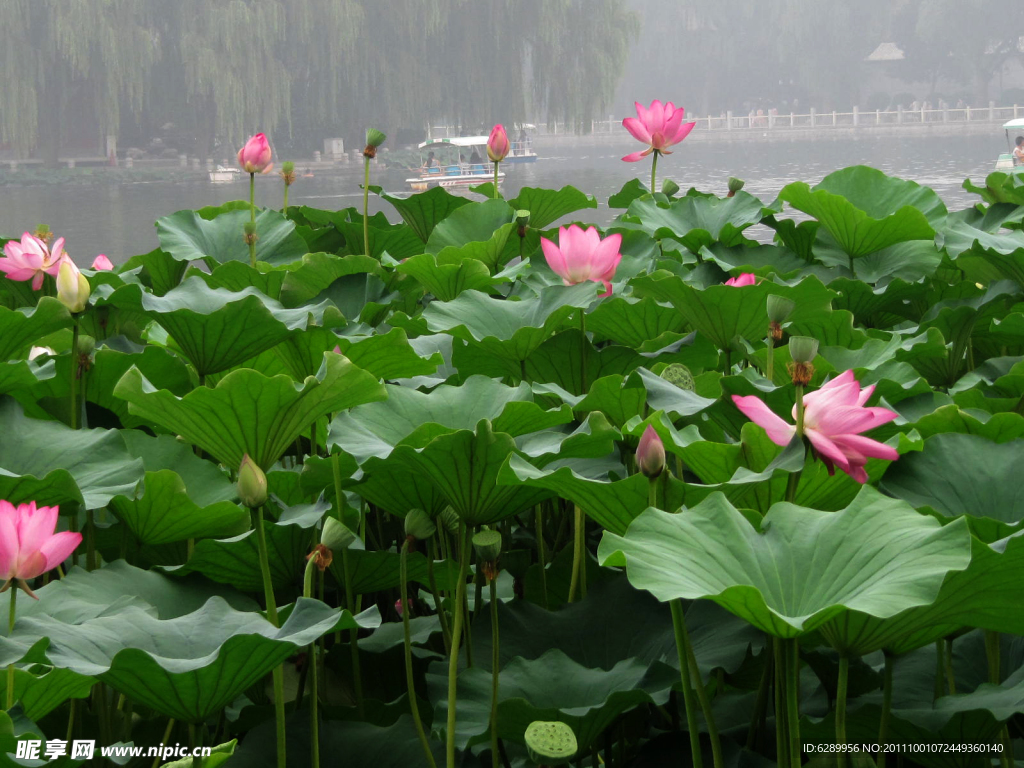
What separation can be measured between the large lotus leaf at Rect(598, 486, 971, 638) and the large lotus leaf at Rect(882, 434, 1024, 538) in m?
0.09

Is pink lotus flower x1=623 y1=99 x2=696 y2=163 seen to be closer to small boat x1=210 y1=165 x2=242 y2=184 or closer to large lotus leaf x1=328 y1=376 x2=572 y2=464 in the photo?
large lotus leaf x1=328 y1=376 x2=572 y2=464

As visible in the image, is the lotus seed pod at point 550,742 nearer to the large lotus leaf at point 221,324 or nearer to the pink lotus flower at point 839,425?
the pink lotus flower at point 839,425

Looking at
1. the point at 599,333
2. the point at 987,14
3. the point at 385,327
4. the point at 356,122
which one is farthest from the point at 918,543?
the point at 987,14

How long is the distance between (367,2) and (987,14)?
81.2 ft

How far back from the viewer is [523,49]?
57.9 ft

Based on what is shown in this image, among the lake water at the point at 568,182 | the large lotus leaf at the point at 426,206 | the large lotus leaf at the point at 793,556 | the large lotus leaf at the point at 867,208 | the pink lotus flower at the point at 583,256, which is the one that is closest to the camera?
the large lotus leaf at the point at 793,556

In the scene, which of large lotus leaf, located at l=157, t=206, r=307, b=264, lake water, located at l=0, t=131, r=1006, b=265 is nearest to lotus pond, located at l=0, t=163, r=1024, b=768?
large lotus leaf, located at l=157, t=206, r=307, b=264

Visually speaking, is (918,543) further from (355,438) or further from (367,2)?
(367,2)

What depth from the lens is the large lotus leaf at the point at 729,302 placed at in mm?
833

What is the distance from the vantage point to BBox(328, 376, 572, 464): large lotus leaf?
64 centimetres

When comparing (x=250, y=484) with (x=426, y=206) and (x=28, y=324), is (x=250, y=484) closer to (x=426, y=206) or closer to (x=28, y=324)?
(x=28, y=324)

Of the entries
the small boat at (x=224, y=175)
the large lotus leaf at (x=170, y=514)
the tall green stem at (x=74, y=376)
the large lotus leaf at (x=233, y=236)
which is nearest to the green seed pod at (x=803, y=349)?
the large lotus leaf at (x=170, y=514)

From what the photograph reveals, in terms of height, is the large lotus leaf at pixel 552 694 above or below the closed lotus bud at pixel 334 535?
below

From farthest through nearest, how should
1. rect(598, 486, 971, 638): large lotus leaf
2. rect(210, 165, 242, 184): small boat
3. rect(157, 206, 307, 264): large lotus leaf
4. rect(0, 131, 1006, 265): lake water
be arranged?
rect(210, 165, 242, 184): small boat, rect(0, 131, 1006, 265): lake water, rect(157, 206, 307, 264): large lotus leaf, rect(598, 486, 971, 638): large lotus leaf
